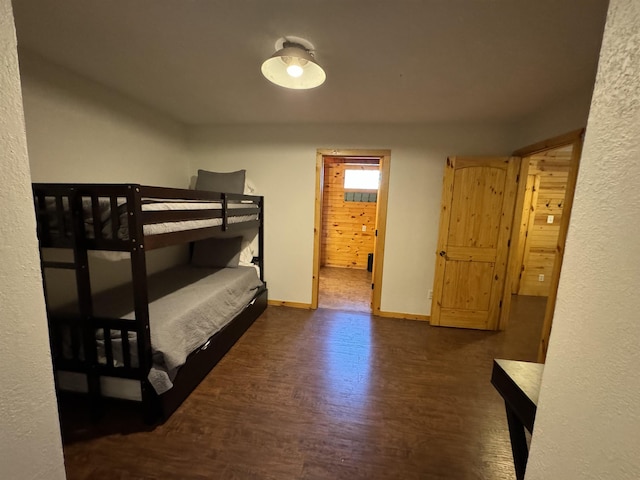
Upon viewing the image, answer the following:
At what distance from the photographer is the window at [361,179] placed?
580cm

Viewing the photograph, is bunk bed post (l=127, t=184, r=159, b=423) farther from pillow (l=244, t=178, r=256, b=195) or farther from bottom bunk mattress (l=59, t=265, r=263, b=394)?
pillow (l=244, t=178, r=256, b=195)

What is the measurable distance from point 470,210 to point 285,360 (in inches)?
99.4

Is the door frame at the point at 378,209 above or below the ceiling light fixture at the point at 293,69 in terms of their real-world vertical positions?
below

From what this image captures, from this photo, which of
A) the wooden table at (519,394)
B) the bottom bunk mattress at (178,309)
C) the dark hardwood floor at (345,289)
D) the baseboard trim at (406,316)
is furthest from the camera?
the dark hardwood floor at (345,289)

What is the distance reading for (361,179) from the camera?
5836mm

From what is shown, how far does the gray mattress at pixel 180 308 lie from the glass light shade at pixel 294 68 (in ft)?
5.66

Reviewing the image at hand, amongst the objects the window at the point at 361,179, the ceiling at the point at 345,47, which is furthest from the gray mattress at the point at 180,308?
the window at the point at 361,179

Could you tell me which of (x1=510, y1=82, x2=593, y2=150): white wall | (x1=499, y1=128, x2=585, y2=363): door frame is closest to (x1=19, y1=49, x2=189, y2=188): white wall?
(x1=499, y1=128, x2=585, y2=363): door frame

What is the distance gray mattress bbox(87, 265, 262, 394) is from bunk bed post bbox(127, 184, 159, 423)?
60 millimetres

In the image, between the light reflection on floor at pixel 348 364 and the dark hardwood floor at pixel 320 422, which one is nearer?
the dark hardwood floor at pixel 320 422

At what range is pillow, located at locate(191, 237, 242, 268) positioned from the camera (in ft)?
10.8

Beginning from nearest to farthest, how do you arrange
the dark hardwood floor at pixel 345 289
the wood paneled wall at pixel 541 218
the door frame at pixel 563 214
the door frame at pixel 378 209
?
the door frame at pixel 563 214
the door frame at pixel 378 209
the dark hardwood floor at pixel 345 289
the wood paneled wall at pixel 541 218

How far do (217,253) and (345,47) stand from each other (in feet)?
8.43

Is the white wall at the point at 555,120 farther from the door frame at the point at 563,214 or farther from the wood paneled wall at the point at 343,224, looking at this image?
the wood paneled wall at the point at 343,224
